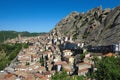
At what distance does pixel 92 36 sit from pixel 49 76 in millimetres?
38856

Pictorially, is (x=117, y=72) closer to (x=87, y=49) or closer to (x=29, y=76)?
(x=29, y=76)

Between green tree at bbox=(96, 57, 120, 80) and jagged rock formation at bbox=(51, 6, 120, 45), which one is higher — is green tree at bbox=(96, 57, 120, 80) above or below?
below

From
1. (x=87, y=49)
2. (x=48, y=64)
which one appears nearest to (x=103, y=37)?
(x=87, y=49)

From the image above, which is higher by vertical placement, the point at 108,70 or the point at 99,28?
the point at 99,28

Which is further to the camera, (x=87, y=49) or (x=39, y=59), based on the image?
(x=39, y=59)

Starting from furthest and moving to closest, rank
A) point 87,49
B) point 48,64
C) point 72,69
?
point 87,49, point 48,64, point 72,69

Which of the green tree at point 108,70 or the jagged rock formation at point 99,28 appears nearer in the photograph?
the green tree at point 108,70

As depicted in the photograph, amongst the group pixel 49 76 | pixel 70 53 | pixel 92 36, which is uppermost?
pixel 92 36

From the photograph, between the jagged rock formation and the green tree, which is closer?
the green tree

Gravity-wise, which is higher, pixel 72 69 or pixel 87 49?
pixel 87 49

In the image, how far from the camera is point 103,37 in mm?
87562

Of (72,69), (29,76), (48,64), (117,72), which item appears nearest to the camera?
(117,72)

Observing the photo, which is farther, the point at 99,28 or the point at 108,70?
the point at 99,28

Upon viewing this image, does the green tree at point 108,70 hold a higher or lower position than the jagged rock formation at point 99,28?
lower
